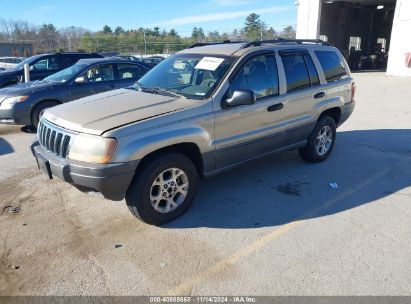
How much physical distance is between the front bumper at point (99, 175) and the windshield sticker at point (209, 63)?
5.29 feet

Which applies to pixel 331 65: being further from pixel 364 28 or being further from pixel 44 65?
pixel 364 28

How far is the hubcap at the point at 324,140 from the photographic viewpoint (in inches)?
222

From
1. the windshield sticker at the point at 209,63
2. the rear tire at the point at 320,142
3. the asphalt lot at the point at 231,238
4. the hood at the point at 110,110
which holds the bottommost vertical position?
the asphalt lot at the point at 231,238

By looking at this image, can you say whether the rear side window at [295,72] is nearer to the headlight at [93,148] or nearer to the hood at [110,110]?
the hood at [110,110]

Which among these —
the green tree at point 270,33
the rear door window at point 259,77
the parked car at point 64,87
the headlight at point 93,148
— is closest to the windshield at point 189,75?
the rear door window at point 259,77

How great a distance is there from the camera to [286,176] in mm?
5172

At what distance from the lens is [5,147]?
680 centimetres

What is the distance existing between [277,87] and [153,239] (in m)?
2.51

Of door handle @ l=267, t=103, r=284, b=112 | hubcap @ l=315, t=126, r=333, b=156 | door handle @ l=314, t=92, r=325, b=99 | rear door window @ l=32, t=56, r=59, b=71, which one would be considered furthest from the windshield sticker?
rear door window @ l=32, t=56, r=59, b=71

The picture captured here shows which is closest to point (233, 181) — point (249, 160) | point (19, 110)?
point (249, 160)

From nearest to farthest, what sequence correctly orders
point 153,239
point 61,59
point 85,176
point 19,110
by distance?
1. point 85,176
2. point 153,239
3. point 19,110
4. point 61,59

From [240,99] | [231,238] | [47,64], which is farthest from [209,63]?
[47,64]

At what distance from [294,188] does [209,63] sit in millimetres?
2005

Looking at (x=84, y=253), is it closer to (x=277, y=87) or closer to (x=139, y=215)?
(x=139, y=215)
